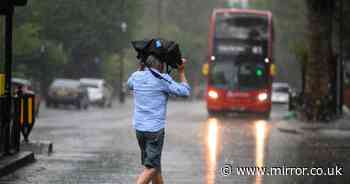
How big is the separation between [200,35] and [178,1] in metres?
4.35

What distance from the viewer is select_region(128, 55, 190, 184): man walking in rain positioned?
997 cm

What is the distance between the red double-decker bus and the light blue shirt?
27160 millimetres

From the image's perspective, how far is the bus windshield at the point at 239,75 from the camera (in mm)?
38094

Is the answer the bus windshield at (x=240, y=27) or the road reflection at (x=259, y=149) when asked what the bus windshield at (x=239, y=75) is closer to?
the bus windshield at (x=240, y=27)

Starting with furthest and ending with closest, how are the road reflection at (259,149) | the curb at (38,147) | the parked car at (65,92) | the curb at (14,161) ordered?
the parked car at (65,92), the curb at (38,147), the road reflection at (259,149), the curb at (14,161)

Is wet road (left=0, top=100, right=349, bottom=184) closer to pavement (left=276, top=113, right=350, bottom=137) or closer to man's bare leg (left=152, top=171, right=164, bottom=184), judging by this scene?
pavement (left=276, top=113, right=350, bottom=137)

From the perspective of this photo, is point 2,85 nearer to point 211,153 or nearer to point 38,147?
point 38,147

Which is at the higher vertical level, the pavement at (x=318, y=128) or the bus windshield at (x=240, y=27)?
the bus windshield at (x=240, y=27)

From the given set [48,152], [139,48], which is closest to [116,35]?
[48,152]

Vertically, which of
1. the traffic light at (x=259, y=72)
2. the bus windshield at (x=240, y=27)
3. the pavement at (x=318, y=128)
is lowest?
the pavement at (x=318, y=128)

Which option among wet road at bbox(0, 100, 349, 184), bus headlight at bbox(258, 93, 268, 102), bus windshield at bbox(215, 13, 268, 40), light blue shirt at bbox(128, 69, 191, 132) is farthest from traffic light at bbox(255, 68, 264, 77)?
light blue shirt at bbox(128, 69, 191, 132)

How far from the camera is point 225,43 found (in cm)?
3747

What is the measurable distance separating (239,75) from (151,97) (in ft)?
93.8

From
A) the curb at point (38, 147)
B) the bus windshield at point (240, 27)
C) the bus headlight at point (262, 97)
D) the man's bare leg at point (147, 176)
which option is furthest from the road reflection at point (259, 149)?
the bus headlight at point (262, 97)
